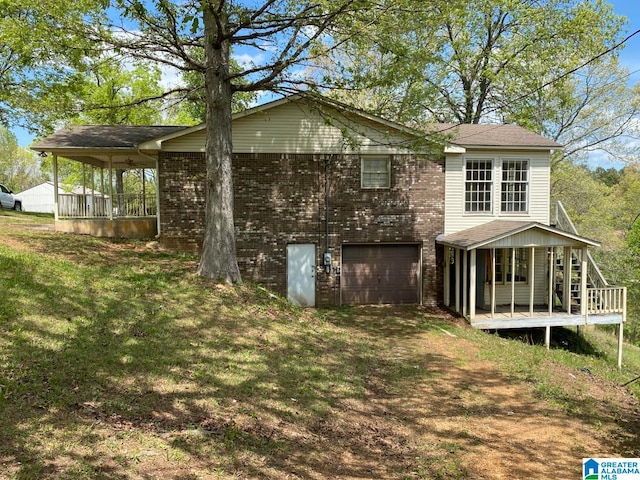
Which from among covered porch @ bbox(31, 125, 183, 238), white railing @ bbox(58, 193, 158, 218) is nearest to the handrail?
covered porch @ bbox(31, 125, 183, 238)

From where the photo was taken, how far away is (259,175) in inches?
577

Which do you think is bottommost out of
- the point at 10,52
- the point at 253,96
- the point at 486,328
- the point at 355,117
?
the point at 486,328

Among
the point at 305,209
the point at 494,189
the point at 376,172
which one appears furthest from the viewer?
the point at 494,189

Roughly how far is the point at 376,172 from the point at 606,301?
8676 mm

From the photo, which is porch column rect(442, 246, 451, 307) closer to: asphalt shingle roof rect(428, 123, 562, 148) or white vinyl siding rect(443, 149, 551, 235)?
white vinyl siding rect(443, 149, 551, 235)

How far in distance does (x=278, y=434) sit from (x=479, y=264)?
1173 cm

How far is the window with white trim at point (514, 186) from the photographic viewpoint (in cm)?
1557

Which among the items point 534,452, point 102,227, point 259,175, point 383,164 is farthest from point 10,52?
point 534,452

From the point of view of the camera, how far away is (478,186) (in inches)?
614

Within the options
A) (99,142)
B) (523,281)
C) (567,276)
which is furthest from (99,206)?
(567,276)

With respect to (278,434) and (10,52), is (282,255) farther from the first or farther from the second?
(10,52)

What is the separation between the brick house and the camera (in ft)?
47.0

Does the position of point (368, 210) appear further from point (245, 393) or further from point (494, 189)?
point (245, 393)

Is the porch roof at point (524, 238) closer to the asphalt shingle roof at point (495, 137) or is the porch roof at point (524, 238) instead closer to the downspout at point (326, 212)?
the asphalt shingle roof at point (495, 137)
